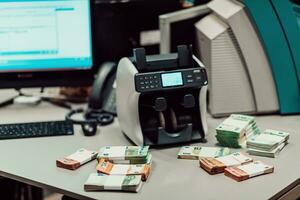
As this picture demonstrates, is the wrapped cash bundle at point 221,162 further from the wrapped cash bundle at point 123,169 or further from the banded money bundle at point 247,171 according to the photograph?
the wrapped cash bundle at point 123,169

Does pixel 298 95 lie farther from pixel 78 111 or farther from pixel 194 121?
pixel 78 111

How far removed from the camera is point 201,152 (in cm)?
152

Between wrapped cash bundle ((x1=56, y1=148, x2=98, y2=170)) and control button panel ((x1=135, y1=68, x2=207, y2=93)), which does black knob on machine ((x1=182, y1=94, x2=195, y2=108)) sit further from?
wrapped cash bundle ((x1=56, y1=148, x2=98, y2=170))

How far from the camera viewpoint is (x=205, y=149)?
1543 mm

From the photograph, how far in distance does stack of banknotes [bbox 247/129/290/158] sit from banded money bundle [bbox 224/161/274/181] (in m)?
0.09

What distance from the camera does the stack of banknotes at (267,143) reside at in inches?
59.6

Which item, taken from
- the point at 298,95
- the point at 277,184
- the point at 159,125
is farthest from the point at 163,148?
the point at 298,95

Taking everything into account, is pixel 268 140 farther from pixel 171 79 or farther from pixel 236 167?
pixel 171 79

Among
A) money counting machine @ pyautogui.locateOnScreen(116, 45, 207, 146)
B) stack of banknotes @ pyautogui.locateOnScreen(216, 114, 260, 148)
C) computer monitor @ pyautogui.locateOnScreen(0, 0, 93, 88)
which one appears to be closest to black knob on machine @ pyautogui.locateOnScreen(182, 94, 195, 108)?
money counting machine @ pyautogui.locateOnScreen(116, 45, 207, 146)

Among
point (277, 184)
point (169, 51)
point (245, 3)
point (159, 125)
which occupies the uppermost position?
point (245, 3)

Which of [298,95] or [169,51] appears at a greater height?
[169,51]

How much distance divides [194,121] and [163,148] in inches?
5.5

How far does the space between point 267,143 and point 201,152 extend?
19cm

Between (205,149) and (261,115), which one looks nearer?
(205,149)
